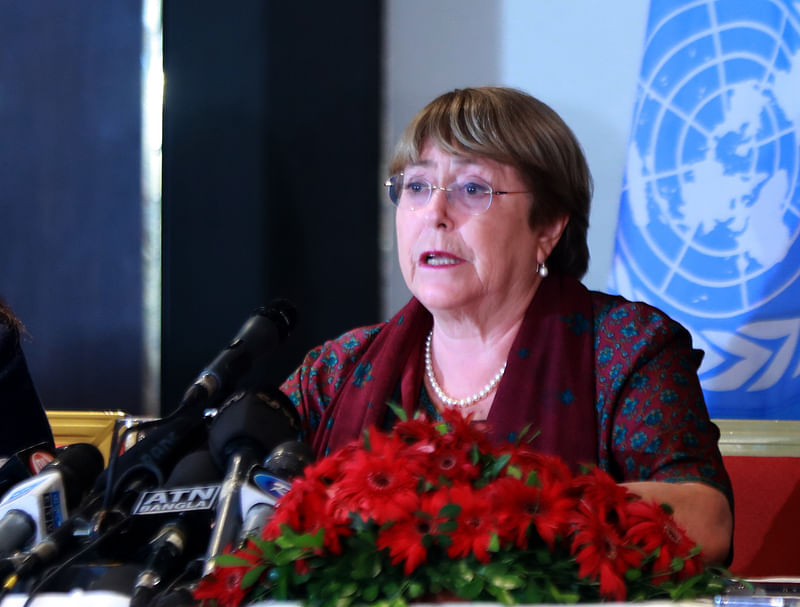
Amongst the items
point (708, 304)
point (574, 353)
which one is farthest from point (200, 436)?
point (708, 304)

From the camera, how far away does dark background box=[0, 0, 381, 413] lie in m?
2.62

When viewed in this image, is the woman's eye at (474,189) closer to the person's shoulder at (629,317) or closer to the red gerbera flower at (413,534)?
the person's shoulder at (629,317)

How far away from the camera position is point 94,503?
1054mm

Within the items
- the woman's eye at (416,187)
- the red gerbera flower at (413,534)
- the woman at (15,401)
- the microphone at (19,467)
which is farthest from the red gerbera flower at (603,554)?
the woman at (15,401)

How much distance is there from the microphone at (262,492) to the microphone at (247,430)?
0.03m

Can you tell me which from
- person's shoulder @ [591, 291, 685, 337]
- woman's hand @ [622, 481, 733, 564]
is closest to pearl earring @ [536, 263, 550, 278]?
person's shoulder @ [591, 291, 685, 337]

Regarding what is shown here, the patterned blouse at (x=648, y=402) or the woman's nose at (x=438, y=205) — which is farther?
the woman's nose at (x=438, y=205)

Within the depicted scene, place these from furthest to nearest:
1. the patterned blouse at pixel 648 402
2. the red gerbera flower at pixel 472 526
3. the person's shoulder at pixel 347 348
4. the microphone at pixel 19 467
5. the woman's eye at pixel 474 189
A: the person's shoulder at pixel 347 348
the woman's eye at pixel 474 189
the patterned blouse at pixel 648 402
the microphone at pixel 19 467
the red gerbera flower at pixel 472 526

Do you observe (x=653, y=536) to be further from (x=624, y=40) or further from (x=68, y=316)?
(x=68, y=316)

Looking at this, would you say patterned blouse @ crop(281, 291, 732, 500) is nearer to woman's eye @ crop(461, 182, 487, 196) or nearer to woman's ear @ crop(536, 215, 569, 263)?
woman's ear @ crop(536, 215, 569, 263)

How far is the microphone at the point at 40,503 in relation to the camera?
0.96 meters

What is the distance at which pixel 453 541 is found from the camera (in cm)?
70

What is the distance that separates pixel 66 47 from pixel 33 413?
1.47 meters

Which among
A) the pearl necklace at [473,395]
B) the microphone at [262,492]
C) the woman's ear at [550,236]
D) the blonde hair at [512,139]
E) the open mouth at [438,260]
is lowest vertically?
the pearl necklace at [473,395]
